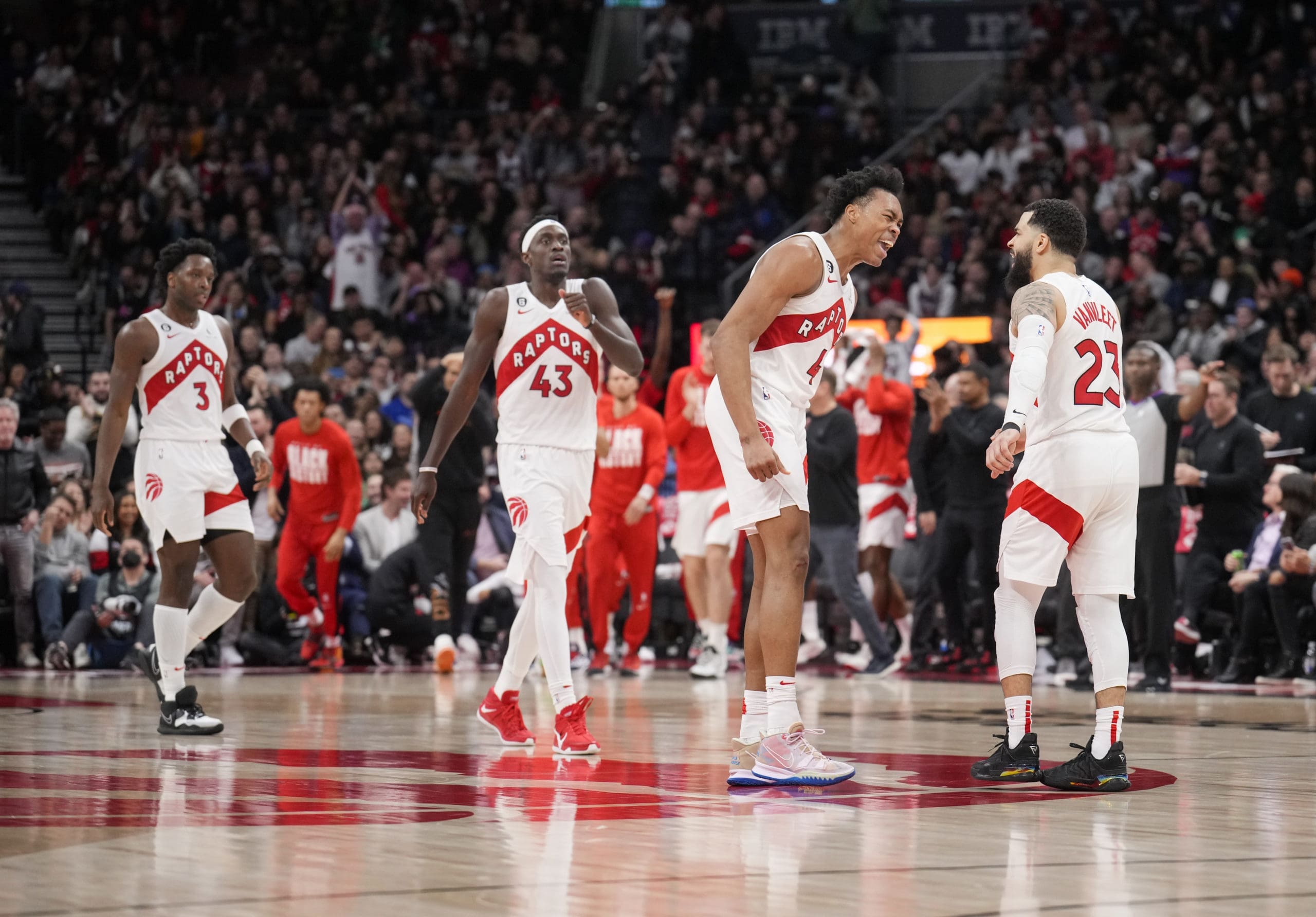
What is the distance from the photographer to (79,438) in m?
15.7

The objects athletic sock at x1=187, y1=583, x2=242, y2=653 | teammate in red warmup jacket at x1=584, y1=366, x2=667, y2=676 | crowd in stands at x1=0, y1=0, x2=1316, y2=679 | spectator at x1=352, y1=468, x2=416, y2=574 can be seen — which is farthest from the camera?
crowd in stands at x1=0, y1=0, x2=1316, y2=679

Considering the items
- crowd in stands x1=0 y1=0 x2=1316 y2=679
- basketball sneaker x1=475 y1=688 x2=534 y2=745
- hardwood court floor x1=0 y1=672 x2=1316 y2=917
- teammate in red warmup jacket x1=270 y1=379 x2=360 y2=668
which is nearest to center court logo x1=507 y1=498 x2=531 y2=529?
basketball sneaker x1=475 y1=688 x2=534 y2=745

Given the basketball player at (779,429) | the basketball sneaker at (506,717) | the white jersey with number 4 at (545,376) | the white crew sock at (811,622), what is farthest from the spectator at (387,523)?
the basketball player at (779,429)

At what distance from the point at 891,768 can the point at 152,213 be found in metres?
17.0

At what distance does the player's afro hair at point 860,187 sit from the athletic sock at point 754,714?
1.78 meters

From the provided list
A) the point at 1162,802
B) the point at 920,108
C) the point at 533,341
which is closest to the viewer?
the point at 1162,802

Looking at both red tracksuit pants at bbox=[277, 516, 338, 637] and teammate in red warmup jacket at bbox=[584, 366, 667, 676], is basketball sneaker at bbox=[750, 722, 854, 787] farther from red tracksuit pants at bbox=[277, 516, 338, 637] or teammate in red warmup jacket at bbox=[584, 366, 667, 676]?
red tracksuit pants at bbox=[277, 516, 338, 637]

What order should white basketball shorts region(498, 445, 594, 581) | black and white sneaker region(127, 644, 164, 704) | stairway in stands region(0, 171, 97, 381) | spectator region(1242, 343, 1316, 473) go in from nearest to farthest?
white basketball shorts region(498, 445, 594, 581) < black and white sneaker region(127, 644, 164, 704) < spectator region(1242, 343, 1316, 473) < stairway in stands region(0, 171, 97, 381)

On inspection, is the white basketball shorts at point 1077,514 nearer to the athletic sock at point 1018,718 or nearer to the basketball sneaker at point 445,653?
the athletic sock at point 1018,718

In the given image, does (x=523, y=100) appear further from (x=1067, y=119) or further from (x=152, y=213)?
(x=1067, y=119)

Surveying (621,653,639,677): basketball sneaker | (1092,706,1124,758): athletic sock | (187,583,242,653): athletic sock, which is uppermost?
(187,583,242,653): athletic sock

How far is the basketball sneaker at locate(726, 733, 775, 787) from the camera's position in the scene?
597 cm

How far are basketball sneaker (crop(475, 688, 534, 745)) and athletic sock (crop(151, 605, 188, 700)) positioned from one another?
1590 mm

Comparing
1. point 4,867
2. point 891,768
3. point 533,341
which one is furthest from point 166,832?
point 533,341
